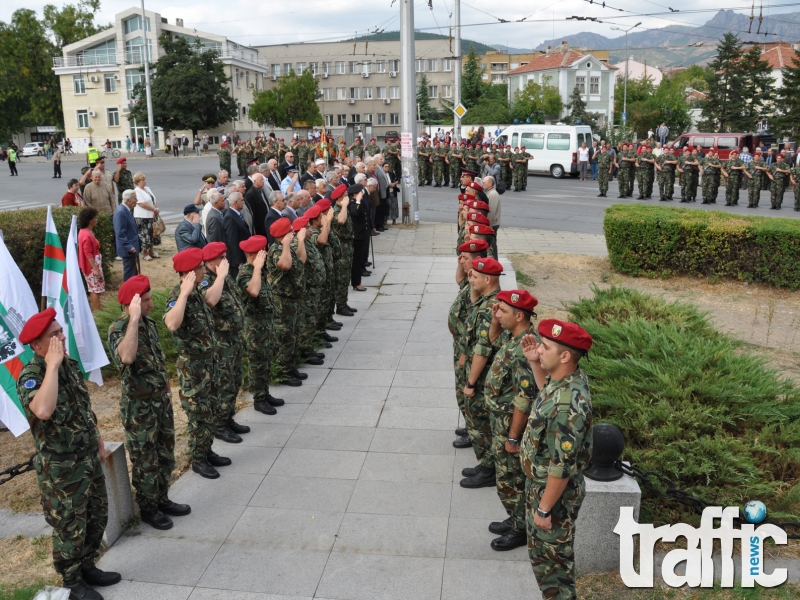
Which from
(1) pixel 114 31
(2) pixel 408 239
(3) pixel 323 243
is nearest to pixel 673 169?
(2) pixel 408 239

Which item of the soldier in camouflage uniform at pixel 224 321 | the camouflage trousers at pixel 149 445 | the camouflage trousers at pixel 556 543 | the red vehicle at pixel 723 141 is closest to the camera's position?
the camouflage trousers at pixel 556 543

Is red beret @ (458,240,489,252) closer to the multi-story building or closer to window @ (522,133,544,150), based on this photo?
window @ (522,133,544,150)

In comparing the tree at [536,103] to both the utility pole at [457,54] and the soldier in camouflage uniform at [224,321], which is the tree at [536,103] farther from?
the soldier in camouflage uniform at [224,321]

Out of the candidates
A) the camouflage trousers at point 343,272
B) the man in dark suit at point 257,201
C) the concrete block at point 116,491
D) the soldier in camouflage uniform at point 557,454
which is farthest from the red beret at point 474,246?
the man in dark suit at point 257,201

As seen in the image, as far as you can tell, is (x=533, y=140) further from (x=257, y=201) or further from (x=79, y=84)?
(x=79, y=84)

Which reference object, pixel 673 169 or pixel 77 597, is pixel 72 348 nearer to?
pixel 77 597

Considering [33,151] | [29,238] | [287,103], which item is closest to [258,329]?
[29,238]

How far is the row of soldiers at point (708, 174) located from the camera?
22.6 metres

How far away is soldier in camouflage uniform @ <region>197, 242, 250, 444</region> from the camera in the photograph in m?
6.21

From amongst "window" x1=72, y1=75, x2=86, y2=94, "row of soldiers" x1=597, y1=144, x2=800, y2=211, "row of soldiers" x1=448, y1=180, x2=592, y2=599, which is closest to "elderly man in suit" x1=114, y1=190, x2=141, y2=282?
"row of soldiers" x1=448, y1=180, x2=592, y2=599

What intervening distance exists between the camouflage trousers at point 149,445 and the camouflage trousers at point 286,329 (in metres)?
2.69

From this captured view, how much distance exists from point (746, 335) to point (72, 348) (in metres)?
8.66

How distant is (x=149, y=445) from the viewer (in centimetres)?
528

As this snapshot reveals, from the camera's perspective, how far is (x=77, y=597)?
4.61 meters
